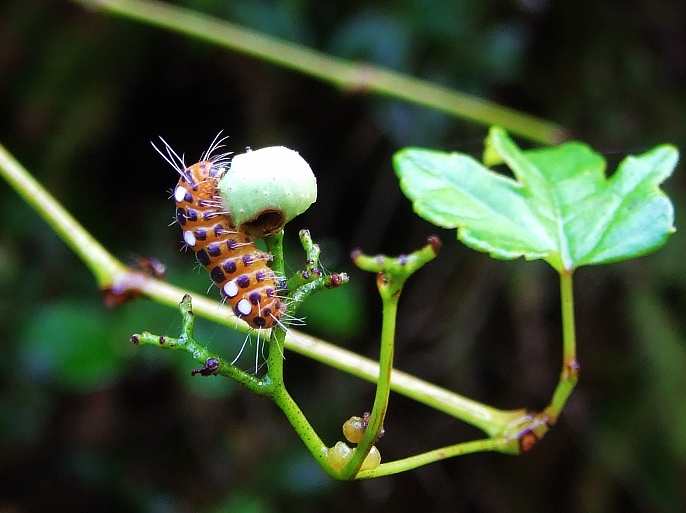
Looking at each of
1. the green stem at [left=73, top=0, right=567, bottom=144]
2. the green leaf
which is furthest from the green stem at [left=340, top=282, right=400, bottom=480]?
the green stem at [left=73, top=0, right=567, bottom=144]

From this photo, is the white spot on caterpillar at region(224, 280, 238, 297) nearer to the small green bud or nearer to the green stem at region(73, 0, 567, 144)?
the small green bud

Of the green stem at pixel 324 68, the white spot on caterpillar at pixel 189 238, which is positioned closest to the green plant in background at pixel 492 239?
the white spot on caterpillar at pixel 189 238

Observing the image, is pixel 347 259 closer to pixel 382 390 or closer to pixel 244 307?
pixel 244 307

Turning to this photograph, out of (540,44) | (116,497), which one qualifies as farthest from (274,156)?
(116,497)

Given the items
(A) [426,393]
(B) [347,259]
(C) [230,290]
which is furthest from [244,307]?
(B) [347,259]

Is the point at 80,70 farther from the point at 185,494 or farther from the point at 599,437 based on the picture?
the point at 599,437

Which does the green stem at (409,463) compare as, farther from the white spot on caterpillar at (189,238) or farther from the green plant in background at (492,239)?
the white spot on caterpillar at (189,238)
